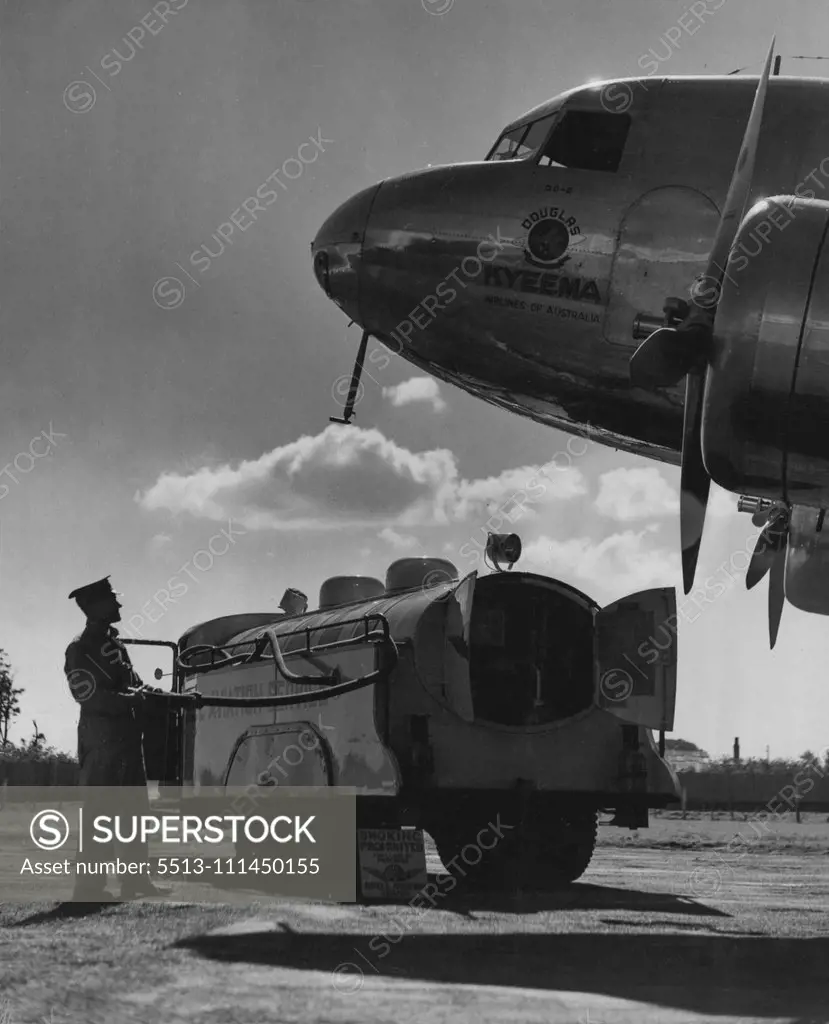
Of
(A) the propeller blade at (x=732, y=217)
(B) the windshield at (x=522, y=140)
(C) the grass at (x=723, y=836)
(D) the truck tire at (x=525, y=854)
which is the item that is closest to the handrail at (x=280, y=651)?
(D) the truck tire at (x=525, y=854)

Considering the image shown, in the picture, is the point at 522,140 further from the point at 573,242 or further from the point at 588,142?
the point at 573,242

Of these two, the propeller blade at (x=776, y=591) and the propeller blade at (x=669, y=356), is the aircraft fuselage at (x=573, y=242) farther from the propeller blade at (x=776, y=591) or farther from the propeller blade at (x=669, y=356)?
the propeller blade at (x=669, y=356)

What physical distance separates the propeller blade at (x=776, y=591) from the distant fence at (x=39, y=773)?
39.0 m

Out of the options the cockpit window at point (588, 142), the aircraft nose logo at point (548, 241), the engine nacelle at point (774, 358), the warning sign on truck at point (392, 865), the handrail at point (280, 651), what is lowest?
the warning sign on truck at point (392, 865)

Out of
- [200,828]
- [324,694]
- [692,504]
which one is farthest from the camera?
[200,828]

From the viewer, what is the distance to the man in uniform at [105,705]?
33.2 ft

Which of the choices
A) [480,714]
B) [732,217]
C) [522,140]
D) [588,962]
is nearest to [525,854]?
[480,714]

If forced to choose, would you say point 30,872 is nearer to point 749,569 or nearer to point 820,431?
point 749,569

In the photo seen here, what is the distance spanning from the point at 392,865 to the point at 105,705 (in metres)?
2.44

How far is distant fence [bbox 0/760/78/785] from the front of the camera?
156 ft

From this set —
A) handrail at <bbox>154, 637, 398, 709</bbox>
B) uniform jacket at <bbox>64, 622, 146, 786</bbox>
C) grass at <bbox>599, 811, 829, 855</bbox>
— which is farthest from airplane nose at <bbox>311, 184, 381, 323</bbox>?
grass at <bbox>599, 811, 829, 855</bbox>

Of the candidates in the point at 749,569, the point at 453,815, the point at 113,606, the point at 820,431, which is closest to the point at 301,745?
the point at 453,815

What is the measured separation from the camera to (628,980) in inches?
261

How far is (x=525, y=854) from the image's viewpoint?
13094 mm
